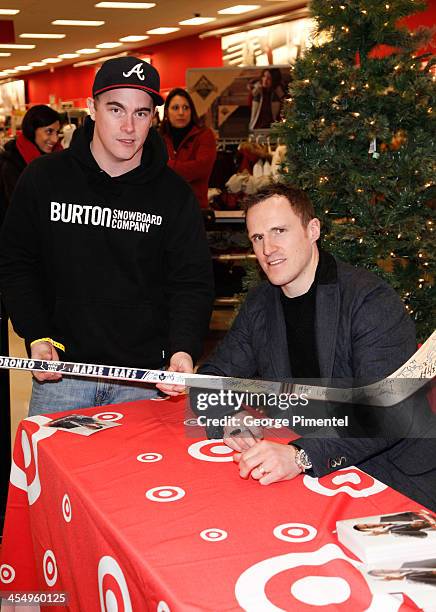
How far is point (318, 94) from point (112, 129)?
1205 millimetres

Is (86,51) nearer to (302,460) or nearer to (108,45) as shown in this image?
(108,45)

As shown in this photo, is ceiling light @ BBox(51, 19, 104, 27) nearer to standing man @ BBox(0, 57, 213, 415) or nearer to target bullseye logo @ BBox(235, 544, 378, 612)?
standing man @ BBox(0, 57, 213, 415)

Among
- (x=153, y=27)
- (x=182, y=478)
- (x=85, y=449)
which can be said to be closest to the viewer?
(x=182, y=478)

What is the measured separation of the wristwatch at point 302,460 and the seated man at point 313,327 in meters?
0.18

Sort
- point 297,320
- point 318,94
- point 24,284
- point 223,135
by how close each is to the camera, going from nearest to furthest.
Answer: point 297,320 → point 24,284 → point 318,94 → point 223,135

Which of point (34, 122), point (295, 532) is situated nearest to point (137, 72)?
point (295, 532)

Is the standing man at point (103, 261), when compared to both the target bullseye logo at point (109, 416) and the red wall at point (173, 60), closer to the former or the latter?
the target bullseye logo at point (109, 416)

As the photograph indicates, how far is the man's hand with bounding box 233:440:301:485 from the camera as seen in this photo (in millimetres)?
1707

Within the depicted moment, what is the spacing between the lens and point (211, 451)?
6.40 ft

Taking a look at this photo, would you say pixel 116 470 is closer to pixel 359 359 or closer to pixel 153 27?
pixel 359 359

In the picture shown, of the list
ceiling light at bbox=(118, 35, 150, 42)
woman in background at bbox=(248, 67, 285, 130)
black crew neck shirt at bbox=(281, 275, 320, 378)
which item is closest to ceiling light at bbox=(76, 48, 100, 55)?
ceiling light at bbox=(118, 35, 150, 42)

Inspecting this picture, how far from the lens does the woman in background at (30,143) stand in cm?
547

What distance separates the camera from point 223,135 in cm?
838

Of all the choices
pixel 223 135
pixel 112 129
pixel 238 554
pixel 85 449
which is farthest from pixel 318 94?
pixel 223 135
